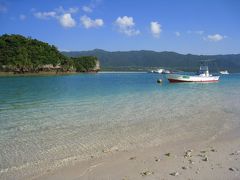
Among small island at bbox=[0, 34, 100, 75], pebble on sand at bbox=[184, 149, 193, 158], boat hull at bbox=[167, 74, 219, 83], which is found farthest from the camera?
small island at bbox=[0, 34, 100, 75]

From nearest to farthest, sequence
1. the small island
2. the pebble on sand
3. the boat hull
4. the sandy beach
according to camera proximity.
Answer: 1. the sandy beach
2. the pebble on sand
3. the boat hull
4. the small island

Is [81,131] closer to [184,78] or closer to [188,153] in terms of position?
[188,153]

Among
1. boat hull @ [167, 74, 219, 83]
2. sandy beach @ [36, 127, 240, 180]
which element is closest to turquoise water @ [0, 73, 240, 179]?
sandy beach @ [36, 127, 240, 180]

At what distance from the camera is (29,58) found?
410 ft

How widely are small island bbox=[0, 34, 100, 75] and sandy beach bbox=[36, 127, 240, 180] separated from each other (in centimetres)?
10914

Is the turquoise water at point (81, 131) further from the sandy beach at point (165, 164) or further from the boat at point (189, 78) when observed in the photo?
the boat at point (189, 78)

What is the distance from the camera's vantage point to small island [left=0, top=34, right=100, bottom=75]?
11432cm

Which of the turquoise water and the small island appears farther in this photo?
the small island

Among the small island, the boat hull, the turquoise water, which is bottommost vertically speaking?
the boat hull

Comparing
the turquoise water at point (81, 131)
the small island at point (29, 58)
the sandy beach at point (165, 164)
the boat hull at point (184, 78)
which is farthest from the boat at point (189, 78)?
the small island at point (29, 58)

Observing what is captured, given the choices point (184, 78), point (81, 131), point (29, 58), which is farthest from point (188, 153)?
point (29, 58)

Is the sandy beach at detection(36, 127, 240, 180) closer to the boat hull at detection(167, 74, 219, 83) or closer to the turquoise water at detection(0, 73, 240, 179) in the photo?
the turquoise water at detection(0, 73, 240, 179)

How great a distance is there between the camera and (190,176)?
24.2 ft

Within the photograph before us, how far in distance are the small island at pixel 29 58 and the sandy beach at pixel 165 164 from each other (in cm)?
10914
